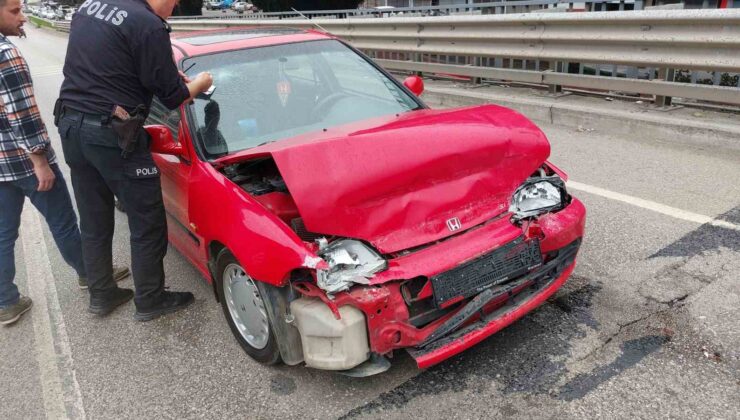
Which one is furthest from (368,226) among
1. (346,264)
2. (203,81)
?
(203,81)

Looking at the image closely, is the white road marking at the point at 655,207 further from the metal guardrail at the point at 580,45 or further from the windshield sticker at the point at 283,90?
the windshield sticker at the point at 283,90

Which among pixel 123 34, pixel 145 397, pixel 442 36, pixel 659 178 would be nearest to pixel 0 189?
pixel 123 34

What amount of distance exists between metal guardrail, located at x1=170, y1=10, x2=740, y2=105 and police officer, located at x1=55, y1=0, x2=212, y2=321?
3.42 m

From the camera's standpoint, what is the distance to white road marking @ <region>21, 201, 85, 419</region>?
2.89 meters

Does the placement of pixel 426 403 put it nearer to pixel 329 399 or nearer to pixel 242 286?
pixel 329 399

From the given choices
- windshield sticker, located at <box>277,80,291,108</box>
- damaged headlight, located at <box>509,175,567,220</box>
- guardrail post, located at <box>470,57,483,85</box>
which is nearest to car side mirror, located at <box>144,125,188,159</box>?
windshield sticker, located at <box>277,80,291,108</box>

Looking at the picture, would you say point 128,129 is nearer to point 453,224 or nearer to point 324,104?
point 324,104

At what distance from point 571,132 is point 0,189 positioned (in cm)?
554

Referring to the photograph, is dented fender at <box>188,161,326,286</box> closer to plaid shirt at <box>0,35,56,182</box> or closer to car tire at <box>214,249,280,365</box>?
car tire at <box>214,249,280,365</box>

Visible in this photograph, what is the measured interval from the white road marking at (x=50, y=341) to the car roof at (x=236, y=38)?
6.39ft

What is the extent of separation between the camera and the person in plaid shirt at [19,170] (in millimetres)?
3330

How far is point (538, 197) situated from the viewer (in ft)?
9.85

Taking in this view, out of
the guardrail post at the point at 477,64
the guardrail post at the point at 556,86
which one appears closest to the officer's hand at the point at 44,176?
the guardrail post at the point at 556,86

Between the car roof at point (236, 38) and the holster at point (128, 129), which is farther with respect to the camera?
the car roof at point (236, 38)
